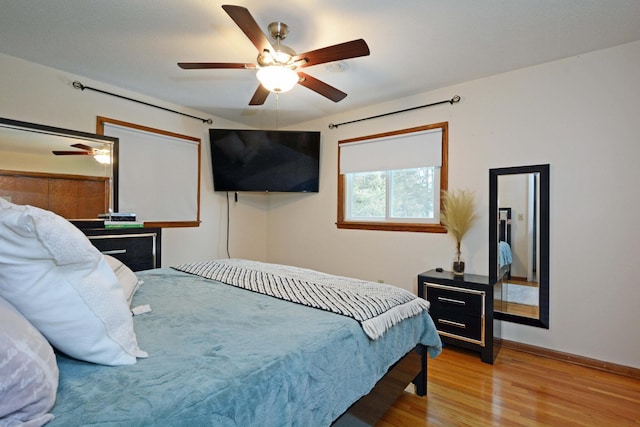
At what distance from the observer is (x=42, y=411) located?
648 millimetres

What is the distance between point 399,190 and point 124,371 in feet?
10.1

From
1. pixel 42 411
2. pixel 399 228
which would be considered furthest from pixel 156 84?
pixel 42 411

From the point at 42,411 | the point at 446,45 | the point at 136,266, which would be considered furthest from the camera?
A: the point at 136,266

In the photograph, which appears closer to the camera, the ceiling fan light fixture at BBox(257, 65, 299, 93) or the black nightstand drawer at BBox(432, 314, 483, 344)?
the ceiling fan light fixture at BBox(257, 65, 299, 93)

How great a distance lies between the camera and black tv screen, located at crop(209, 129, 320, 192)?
389cm

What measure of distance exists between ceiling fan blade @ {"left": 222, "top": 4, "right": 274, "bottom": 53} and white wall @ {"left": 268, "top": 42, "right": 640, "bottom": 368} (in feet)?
6.47

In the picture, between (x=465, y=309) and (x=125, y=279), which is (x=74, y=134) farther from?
(x=465, y=309)

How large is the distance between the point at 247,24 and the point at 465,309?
253 centimetres

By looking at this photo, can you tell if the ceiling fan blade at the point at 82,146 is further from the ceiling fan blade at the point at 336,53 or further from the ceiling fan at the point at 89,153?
the ceiling fan blade at the point at 336,53

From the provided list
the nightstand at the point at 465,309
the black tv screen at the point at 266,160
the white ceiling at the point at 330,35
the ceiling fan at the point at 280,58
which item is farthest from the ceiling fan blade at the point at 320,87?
the nightstand at the point at 465,309

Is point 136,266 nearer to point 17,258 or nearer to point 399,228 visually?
point 17,258

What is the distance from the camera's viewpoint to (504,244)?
2.72 metres

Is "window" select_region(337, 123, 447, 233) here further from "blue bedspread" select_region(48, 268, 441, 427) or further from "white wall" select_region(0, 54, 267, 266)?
"blue bedspread" select_region(48, 268, 441, 427)

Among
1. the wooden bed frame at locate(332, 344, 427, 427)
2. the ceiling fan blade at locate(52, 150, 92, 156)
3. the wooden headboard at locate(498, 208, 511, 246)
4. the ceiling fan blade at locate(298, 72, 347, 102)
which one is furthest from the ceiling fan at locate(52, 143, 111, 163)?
the wooden headboard at locate(498, 208, 511, 246)
